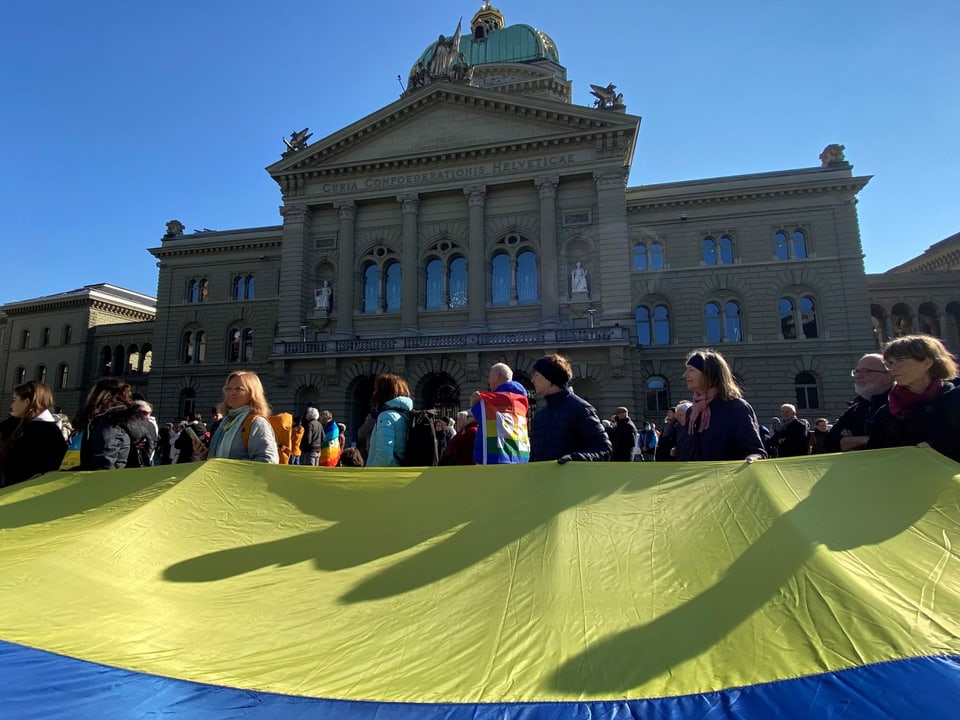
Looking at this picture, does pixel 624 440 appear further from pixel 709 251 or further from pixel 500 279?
pixel 709 251

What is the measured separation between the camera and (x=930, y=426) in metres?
4.07

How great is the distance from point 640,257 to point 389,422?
31224mm

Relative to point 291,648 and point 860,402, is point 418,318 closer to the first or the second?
point 860,402

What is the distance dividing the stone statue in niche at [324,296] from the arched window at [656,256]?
61.8 ft

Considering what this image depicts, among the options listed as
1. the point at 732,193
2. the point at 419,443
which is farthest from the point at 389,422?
the point at 732,193

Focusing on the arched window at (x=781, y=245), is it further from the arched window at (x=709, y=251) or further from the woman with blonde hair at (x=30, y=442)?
the woman with blonde hair at (x=30, y=442)

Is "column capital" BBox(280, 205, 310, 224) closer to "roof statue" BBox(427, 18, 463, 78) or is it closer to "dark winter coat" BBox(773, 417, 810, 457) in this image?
"roof statue" BBox(427, 18, 463, 78)

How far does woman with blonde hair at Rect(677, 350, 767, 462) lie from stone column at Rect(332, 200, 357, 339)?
27747mm

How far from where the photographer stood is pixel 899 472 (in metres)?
3.77

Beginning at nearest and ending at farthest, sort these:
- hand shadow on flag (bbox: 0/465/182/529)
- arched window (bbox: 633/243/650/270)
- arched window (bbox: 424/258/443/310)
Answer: hand shadow on flag (bbox: 0/465/182/529) < arched window (bbox: 424/258/443/310) < arched window (bbox: 633/243/650/270)

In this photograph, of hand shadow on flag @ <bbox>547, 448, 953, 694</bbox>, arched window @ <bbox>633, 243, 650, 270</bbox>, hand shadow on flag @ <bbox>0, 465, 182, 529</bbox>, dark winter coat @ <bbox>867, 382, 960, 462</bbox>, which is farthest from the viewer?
arched window @ <bbox>633, 243, 650, 270</bbox>

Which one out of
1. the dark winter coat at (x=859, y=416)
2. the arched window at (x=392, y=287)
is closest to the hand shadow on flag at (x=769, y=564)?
the dark winter coat at (x=859, y=416)

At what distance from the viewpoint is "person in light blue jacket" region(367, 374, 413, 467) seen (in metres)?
5.51

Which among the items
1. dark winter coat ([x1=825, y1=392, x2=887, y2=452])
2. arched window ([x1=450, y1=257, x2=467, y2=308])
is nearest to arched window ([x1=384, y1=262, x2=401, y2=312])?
arched window ([x1=450, y1=257, x2=467, y2=308])
